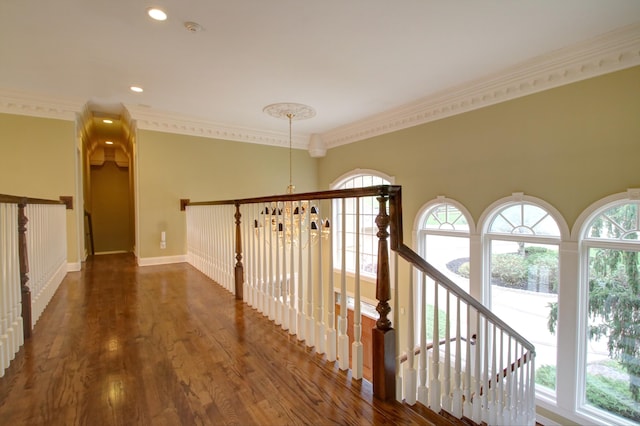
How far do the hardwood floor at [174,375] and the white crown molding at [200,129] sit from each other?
332 centimetres

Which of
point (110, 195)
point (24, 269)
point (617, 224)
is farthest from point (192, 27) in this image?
point (110, 195)

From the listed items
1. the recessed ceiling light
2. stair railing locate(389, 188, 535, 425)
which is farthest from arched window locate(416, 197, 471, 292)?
the recessed ceiling light

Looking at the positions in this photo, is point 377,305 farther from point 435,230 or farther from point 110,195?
point 110,195

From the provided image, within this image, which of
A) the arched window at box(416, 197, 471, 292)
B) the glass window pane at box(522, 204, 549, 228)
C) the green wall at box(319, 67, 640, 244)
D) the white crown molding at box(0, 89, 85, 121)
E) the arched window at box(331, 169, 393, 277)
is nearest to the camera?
the green wall at box(319, 67, 640, 244)

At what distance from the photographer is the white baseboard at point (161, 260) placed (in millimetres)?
5031

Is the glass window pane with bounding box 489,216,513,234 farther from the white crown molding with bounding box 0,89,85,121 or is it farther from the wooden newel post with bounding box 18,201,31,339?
the white crown molding with bounding box 0,89,85,121

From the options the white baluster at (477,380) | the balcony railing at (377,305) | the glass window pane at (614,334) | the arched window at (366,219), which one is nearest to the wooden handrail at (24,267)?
the balcony railing at (377,305)

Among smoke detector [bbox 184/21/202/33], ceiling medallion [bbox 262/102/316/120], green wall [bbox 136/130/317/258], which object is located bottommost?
green wall [bbox 136/130/317/258]

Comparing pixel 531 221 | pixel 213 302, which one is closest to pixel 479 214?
pixel 531 221

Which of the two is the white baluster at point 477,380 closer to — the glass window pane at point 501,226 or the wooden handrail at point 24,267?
the glass window pane at point 501,226

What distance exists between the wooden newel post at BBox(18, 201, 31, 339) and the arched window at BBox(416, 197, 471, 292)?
4681mm

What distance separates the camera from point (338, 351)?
1764mm

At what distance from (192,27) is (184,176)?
3.24 metres

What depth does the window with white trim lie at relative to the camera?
11.8ft
